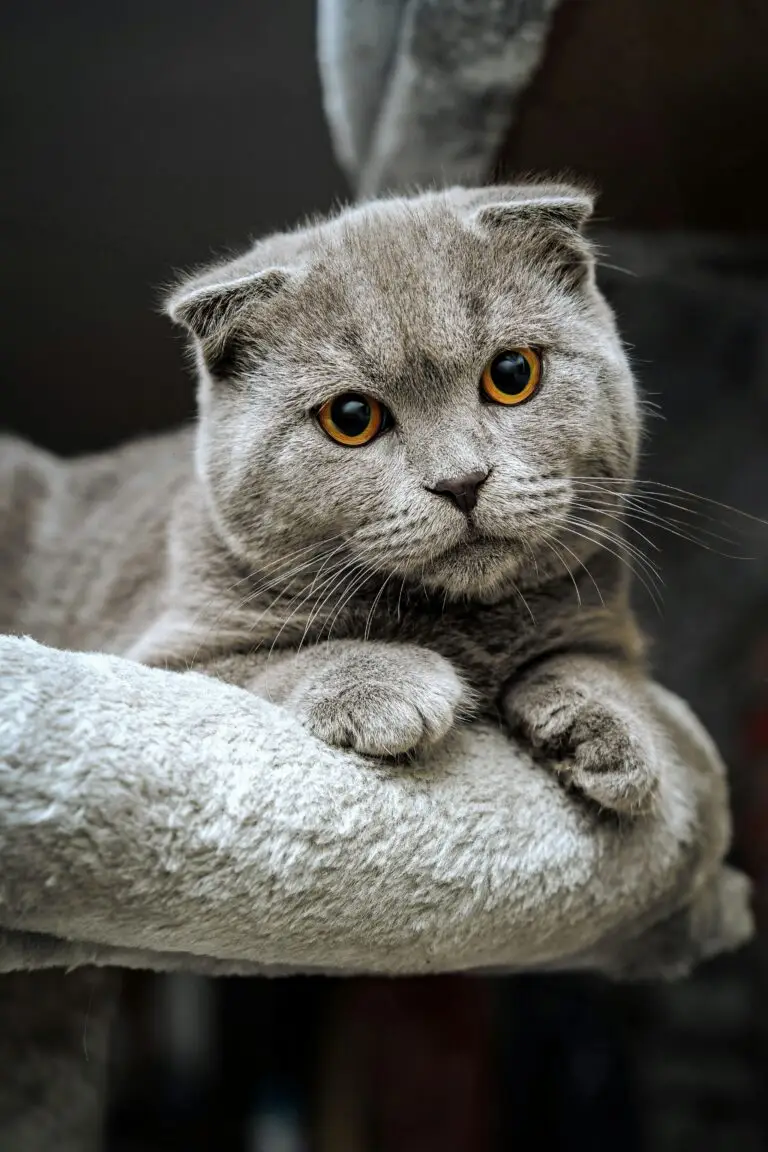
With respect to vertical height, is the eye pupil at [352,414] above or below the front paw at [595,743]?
above

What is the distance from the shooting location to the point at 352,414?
35.1 inches

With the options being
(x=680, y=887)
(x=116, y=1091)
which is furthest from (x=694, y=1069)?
(x=116, y=1091)

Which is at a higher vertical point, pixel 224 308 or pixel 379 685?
pixel 224 308

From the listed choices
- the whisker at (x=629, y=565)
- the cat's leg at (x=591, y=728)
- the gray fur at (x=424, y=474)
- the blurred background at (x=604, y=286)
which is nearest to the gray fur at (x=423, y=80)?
the blurred background at (x=604, y=286)

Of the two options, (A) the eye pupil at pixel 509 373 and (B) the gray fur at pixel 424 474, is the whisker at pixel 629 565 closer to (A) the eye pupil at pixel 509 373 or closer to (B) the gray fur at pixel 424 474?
(B) the gray fur at pixel 424 474

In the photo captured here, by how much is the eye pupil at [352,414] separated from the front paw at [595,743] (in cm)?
28

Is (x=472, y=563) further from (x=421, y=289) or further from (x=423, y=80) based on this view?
(x=423, y=80)

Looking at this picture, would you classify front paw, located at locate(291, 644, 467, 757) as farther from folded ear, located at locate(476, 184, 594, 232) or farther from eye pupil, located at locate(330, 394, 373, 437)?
folded ear, located at locate(476, 184, 594, 232)

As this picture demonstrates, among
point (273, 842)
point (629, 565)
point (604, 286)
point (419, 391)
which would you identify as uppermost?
point (604, 286)

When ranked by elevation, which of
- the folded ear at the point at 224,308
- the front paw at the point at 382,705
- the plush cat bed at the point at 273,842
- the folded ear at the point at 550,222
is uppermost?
the folded ear at the point at 550,222

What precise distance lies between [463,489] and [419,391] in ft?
0.32

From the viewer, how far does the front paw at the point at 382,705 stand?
0.81 metres

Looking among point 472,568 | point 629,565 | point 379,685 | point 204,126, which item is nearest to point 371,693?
point 379,685

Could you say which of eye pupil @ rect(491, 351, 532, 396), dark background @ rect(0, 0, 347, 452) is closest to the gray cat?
eye pupil @ rect(491, 351, 532, 396)
